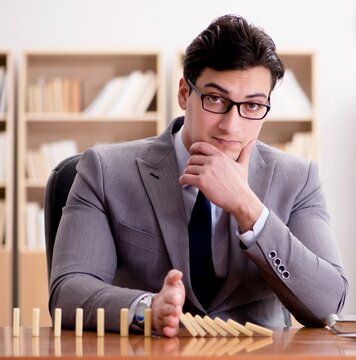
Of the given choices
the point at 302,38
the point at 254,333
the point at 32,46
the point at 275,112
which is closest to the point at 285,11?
the point at 302,38

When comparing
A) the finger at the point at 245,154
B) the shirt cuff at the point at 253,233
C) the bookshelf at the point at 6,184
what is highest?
the finger at the point at 245,154

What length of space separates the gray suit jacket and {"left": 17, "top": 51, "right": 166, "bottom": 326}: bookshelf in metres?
3.41

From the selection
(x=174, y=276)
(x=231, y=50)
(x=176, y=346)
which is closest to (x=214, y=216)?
(x=231, y=50)

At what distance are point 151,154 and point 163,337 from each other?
28.6 inches

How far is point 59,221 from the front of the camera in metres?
2.42

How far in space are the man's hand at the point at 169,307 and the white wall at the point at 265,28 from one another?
438 centimetres

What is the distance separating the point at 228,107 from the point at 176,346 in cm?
73

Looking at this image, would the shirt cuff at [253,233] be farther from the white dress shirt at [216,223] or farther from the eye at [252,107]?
the eye at [252,107]

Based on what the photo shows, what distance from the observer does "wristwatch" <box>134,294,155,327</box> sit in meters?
1.83

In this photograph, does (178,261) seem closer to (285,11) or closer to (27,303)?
(27,303)

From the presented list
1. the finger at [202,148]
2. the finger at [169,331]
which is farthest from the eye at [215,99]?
the finger at [169,331]

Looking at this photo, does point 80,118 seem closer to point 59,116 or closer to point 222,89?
point 59,116

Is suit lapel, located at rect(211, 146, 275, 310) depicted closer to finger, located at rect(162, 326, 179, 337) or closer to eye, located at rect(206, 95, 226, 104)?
eye, located at rect(206, 95, 226, 104)

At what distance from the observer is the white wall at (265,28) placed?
6051 millimetres
